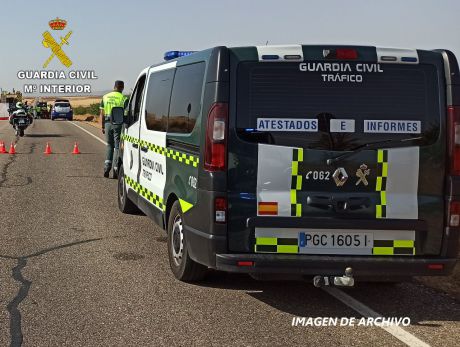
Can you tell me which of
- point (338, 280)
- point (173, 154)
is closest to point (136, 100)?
point (173, 154)

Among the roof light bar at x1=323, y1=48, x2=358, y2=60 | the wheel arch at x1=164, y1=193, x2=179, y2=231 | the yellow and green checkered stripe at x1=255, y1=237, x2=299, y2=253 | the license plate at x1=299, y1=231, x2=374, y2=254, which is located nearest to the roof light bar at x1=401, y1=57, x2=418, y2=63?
the roof light bar at x1=323, y1=48, x2=358, y2=60

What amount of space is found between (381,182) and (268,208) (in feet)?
2.89

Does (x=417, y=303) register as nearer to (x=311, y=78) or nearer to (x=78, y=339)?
(x=311, y=78)

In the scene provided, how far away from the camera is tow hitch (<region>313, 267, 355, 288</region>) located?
4102 mm

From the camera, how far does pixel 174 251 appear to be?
5.14 metres

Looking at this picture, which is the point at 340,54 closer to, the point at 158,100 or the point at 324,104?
the point at 324,104

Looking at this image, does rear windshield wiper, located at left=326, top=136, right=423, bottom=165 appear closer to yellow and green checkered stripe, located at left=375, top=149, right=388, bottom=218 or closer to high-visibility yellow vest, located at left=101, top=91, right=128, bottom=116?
yellow and green checkered stripe, located at left=375, top=149, right=388, bottom=218

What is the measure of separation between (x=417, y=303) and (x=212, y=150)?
7.10 feet

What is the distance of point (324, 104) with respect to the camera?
413cm

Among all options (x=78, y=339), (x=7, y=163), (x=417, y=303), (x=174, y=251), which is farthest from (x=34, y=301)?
(x=7, y=163)

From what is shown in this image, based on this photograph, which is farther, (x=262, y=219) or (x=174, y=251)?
(x=174, y=251)

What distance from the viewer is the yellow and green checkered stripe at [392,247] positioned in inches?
164

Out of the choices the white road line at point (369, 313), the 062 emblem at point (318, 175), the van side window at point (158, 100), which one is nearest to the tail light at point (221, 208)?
the 062 emblem at point (318, 175)

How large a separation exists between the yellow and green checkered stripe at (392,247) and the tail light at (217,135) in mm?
1312
